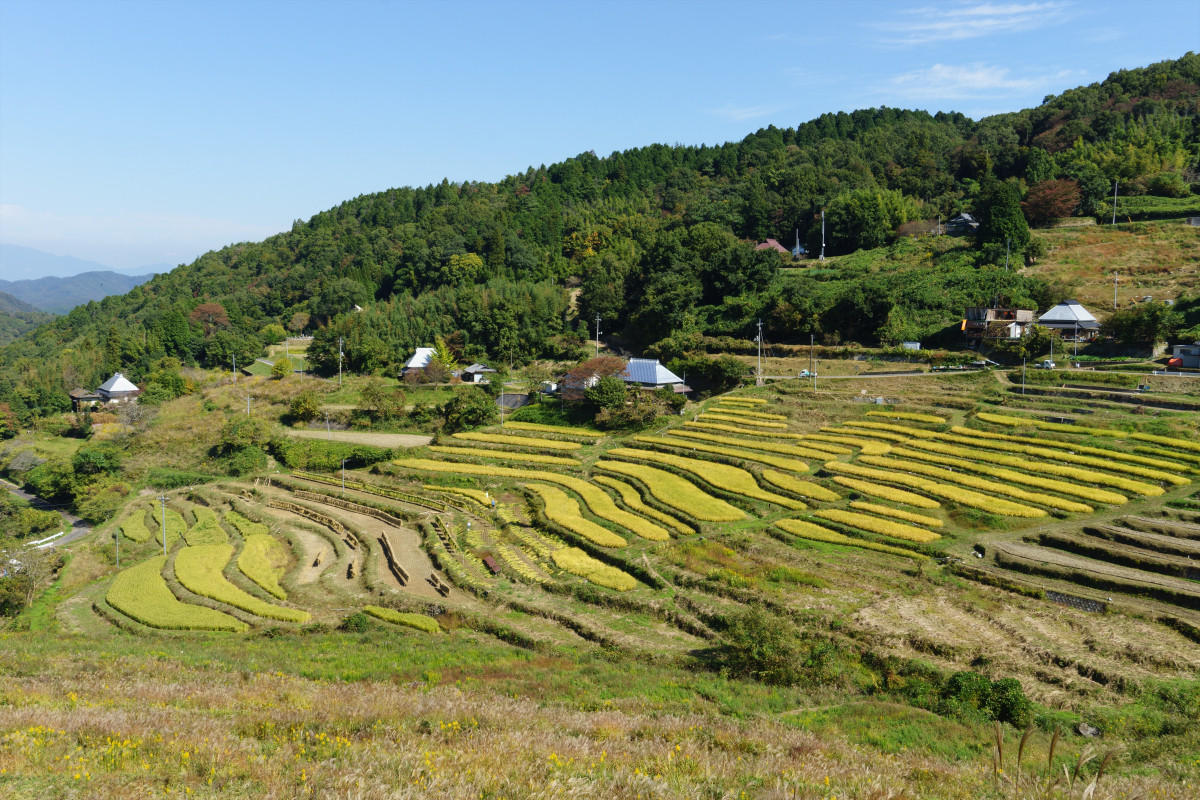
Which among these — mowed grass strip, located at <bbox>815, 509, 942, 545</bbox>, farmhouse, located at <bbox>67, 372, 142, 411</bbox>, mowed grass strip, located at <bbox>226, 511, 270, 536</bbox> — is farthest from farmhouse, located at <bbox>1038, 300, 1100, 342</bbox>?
farmhouse, located at <bbox>67, 372, 142, 411</bbox>

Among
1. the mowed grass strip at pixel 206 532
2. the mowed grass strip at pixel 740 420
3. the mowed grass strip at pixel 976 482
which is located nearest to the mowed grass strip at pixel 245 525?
the mowed grass strip at pixel 206 532

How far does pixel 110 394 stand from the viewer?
77438 millimetres

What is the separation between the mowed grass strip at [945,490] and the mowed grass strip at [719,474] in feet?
14.3

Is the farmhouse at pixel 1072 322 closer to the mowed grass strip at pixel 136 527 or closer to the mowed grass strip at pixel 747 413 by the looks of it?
the mowed grass strip at pixel 747 413

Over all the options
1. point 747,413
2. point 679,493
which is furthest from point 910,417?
point 679,493

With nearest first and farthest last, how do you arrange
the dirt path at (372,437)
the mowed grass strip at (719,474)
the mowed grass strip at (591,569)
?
1. the mowed grass strip at (591,569)
2. the mowed grass strip at (719,474)
3. the dirt path at (372,437)

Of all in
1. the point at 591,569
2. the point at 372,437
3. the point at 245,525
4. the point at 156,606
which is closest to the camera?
the point at 156,606

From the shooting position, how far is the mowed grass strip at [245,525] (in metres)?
39.1

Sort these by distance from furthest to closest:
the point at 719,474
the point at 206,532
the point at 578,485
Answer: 1. the point at 578,485
2. the point at 206,532
3. the point at 719,474

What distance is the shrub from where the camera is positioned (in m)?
49.2

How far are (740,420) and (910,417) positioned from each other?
34.1 feet

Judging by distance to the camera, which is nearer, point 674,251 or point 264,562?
point 264,562

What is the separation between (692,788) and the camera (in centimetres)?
993

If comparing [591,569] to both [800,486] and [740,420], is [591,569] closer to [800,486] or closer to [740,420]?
[800,486]
